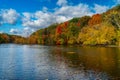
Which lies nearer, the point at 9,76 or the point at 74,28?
the point at 9,76

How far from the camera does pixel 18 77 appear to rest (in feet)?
88.6

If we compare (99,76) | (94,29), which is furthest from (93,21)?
(99,76)

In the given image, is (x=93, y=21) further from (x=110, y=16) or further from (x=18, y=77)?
(x=18, y=77)

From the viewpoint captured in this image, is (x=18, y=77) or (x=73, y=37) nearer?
(x=18, y=77)

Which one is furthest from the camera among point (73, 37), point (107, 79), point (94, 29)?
point (73, 37)

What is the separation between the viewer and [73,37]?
153 meters

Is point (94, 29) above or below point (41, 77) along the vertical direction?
above

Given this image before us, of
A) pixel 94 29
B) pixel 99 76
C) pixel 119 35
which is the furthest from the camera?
pixel 94 29

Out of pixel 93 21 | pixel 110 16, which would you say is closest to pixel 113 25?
pixel 110 16

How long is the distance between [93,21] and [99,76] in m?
155

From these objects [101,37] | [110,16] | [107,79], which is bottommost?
[107,79]

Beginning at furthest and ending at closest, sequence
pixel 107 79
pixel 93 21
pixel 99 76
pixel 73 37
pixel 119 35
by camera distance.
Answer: pixel 93 21, pixel 73 37, pixel 119 35, pixel 99 76, pixel 107 79

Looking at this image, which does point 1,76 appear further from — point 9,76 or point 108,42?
point 108,42

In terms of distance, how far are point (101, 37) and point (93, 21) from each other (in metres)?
69.0
